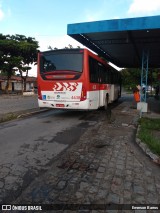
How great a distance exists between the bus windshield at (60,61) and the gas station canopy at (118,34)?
2394 millimetres

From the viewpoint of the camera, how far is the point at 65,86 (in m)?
11.2

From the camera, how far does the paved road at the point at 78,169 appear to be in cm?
378

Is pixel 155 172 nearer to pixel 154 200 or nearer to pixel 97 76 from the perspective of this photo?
pixel 154 200

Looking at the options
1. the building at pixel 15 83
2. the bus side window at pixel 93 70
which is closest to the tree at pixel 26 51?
the building at pixel 15 83

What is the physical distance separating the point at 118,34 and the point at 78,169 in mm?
10771

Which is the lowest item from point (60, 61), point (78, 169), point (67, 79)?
point (78, 169)

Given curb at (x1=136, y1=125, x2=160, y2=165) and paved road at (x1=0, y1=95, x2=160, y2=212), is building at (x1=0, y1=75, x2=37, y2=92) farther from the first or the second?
curb at (x1=136, y1=125, x2=160, y2=165)

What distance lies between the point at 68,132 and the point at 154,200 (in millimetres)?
5097

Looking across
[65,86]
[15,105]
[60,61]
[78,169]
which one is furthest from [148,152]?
[15,105]

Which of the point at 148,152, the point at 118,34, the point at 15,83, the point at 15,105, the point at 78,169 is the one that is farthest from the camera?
the point at 15,83

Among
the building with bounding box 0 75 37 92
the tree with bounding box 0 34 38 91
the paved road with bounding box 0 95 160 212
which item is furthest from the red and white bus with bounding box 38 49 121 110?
the building with bounding box 0 75 37 92

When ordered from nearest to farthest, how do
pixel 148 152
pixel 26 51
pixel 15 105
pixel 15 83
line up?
pixel 148 152 < pixel 15 105 < pixel 26 51 < pixel 15 83

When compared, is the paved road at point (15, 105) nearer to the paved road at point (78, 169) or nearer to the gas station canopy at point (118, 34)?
the gas station canopy at point (118, 34)

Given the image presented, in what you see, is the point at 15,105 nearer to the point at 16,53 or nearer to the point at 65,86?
the point at 65,86
